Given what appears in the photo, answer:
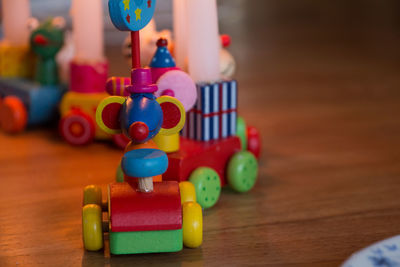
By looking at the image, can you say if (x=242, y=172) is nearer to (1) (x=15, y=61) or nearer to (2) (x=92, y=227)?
(2) (x=92, y=227)

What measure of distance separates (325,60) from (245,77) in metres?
0.51

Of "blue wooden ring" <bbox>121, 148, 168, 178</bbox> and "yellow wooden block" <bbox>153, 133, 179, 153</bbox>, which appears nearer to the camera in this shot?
"blue wooden ring" <bbox>121, 148, 168, 178</bbox>

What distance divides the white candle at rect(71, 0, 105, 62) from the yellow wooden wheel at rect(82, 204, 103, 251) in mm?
631

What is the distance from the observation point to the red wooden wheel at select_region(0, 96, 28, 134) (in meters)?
1.42

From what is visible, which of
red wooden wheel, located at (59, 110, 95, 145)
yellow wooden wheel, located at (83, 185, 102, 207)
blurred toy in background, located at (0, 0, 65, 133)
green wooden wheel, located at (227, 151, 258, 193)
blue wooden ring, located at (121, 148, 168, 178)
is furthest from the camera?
blurred toy in background, located at (0, 0, 65, 133)

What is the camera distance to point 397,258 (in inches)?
28.9

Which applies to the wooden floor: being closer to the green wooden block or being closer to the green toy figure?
the green wooden block

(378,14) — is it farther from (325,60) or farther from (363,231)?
(363,231)

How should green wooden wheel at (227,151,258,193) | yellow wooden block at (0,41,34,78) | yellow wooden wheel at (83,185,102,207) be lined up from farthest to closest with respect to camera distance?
yellow wooden block at (0,41,34,78), green wooden wheel at (227,151,258,193), yellow wooden wheel at (83,185,102,207)

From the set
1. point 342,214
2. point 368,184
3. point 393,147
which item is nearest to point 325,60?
point 393,147

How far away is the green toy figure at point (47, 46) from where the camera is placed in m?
1.42

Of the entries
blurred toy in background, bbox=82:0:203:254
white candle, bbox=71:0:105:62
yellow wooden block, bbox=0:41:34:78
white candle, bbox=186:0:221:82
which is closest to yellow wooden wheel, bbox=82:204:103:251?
blurred toy in background, bbox=82:0:203:254

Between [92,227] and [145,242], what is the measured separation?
0.25 feet

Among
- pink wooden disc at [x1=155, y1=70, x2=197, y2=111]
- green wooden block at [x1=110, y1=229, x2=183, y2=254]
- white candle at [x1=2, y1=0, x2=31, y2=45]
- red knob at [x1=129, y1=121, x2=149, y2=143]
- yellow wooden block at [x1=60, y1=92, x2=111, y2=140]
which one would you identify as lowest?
green wooden block at [x1=110, y1=229, x2=183, y2=254]
